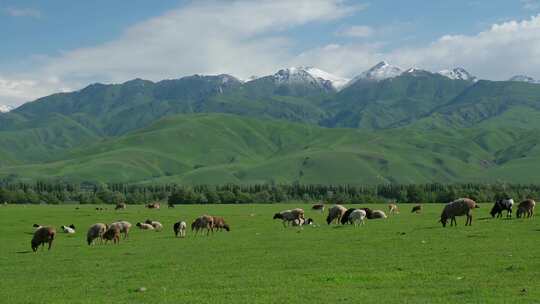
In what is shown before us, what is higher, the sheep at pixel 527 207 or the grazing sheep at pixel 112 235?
the sheep at pixel 527 207

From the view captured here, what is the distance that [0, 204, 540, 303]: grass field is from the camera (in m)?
18.9

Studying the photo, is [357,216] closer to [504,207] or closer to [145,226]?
[504,207]

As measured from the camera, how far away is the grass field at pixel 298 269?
18.9m

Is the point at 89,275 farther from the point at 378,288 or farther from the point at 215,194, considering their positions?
the point at 215,194

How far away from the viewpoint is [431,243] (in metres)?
32.3

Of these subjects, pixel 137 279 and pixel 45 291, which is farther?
pixel 137 279

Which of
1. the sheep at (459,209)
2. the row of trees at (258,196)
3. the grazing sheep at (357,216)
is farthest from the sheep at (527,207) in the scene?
the row of trees at (258,196)

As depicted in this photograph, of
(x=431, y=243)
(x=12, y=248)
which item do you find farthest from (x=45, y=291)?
(x=12, y=248)

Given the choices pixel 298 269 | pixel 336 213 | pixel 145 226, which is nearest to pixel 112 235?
pixel 145 226

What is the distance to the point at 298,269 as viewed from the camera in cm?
2517

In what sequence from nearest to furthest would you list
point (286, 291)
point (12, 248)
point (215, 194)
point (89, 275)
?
1. point (286, 291)
2. point (89, 275)
3. point (12, 248)
4. point (215, 194)

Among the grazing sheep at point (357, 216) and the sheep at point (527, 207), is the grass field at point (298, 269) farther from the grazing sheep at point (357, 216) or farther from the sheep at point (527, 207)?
the grazing sheep at point (357, 216)

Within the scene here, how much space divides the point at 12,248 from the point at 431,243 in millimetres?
29414

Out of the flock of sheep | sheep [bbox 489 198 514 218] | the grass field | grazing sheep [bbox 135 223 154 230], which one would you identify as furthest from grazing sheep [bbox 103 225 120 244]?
sheep [bbox 489 198 514 218]
